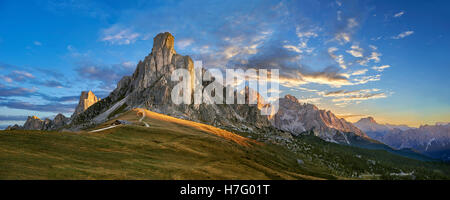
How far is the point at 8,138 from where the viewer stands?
52.3m

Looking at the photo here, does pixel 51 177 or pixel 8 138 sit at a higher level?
pixel 8 138

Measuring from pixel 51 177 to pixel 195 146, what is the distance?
53.7 m

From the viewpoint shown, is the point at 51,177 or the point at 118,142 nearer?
the point at 51,177

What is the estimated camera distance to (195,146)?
85.7 m

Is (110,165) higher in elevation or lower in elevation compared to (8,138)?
lower

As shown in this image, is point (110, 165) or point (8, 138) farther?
point (8, 138)
